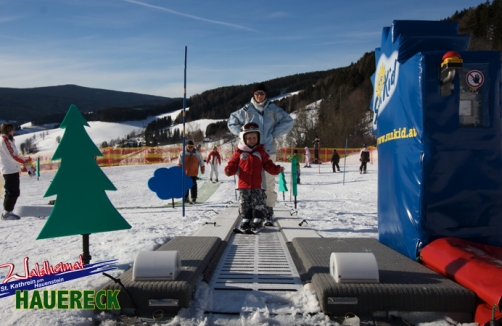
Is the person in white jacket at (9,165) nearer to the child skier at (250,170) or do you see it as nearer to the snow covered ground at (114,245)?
the snow covered ground at (114,245)

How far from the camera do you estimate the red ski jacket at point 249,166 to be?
5445 mm

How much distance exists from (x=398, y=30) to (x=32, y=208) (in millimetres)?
7943

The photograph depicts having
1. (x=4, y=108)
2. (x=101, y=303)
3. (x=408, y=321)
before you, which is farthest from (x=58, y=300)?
→ (x=4, y=108)

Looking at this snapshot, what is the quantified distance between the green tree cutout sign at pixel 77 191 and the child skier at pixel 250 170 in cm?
194

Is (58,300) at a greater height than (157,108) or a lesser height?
lesser

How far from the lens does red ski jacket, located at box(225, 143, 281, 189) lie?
17.9ft

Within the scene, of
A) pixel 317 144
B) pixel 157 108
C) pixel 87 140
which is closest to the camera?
pixel 87 140

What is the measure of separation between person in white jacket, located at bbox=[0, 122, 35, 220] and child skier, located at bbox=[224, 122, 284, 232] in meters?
4.73

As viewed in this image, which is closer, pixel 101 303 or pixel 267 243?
pixel 101 303

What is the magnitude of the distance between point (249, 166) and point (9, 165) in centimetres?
531

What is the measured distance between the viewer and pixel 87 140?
399 centimetres

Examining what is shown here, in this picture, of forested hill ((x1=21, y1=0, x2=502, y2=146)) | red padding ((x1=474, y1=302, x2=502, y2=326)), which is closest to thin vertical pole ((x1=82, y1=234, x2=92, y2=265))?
red padding ((x1=474, y1=302, x2=502, y2=326))

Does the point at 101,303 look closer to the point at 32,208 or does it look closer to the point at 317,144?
the point at 32,208

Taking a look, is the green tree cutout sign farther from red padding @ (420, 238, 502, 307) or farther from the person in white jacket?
the person in white jacket
